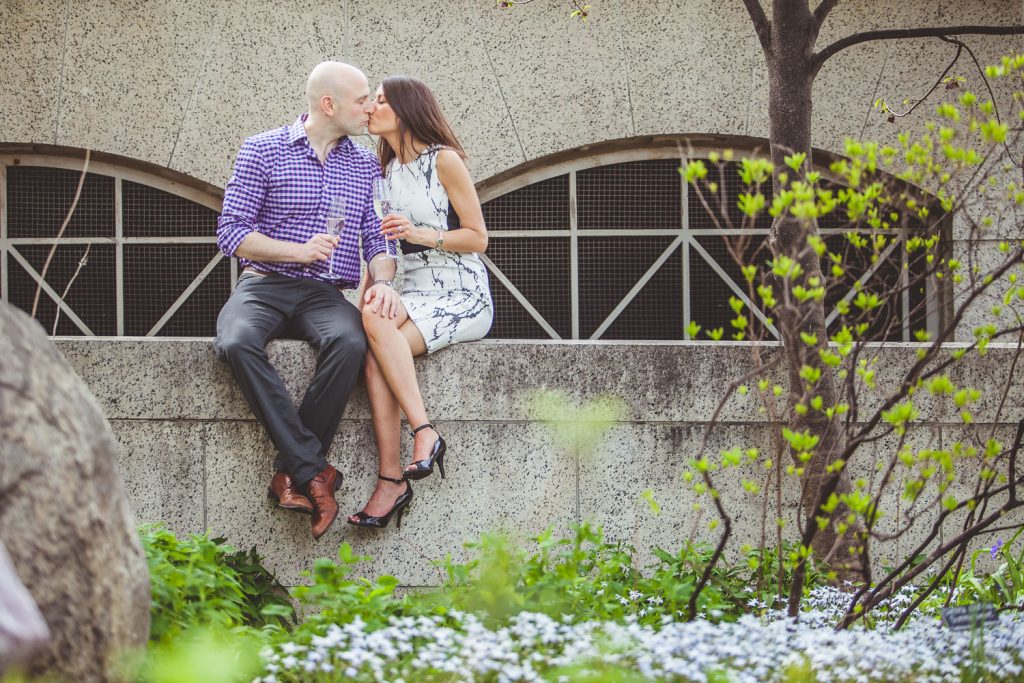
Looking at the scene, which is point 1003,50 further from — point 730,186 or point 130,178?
point 130,178

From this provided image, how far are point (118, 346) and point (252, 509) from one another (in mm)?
914

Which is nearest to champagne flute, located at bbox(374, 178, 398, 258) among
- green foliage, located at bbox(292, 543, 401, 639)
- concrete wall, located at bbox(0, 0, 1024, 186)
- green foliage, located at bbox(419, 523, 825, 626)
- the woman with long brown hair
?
the woman with long brown hair

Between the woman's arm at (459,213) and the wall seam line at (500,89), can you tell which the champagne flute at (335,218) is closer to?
the woman's arm at (459,213)

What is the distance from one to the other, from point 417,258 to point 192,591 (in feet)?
6.83

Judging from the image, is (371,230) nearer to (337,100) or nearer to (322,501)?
(337,100)

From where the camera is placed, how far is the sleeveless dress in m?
4.84

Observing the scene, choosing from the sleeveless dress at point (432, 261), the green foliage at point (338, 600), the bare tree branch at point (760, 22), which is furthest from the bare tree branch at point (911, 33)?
the green foliage at point (338, 600)

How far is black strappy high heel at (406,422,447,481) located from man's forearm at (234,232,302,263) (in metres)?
0.90

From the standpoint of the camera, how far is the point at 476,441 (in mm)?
4793

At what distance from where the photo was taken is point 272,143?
4797 millimetres

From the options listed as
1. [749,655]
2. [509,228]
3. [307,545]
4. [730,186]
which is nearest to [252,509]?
[307,545]

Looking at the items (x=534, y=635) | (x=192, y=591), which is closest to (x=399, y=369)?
(x=192, y=591)

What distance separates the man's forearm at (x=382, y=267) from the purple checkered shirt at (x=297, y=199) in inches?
2.5

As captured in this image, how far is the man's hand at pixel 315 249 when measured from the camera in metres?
4.60
